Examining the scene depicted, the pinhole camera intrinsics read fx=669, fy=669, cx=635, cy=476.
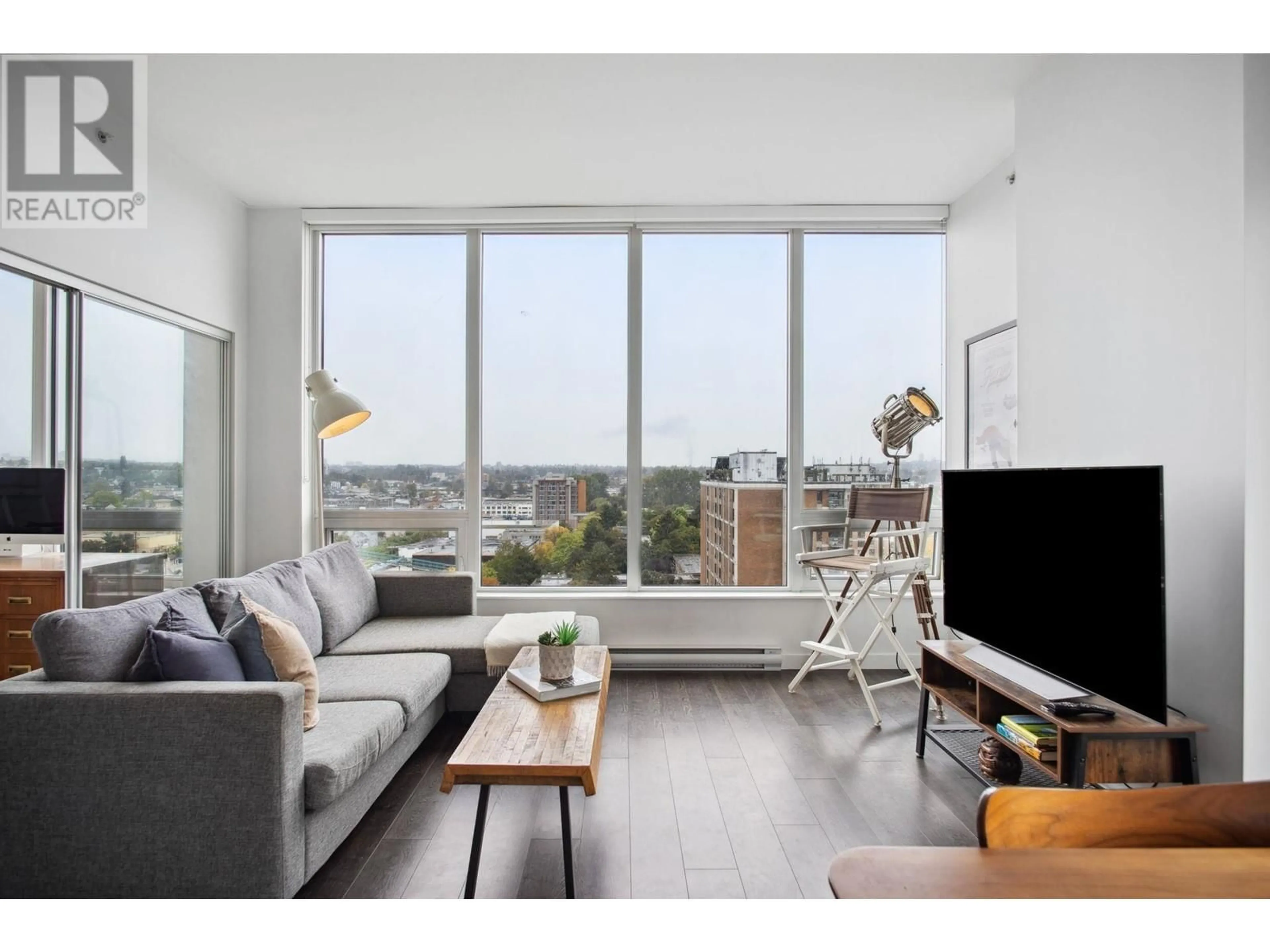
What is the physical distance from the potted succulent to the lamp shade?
1638mm

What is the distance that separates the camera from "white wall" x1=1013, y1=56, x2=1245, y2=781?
73.4 inches

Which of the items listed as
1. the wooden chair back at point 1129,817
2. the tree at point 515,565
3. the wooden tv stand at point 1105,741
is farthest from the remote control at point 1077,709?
the tree at point 515,565

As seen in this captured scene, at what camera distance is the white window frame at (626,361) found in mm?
4270

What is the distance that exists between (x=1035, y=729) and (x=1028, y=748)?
0.08 metres

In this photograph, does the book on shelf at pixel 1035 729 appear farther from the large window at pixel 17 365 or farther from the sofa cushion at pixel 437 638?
the large window at pixel 17 365

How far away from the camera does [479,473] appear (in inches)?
172

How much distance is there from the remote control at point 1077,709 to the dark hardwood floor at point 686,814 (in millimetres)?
561

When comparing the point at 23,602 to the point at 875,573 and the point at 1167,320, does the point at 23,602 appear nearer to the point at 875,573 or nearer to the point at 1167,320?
the point at 875,573

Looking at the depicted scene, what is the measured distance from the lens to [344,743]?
2092mm

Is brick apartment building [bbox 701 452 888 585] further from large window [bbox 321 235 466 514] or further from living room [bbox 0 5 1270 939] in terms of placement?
large window [bbox 321 235 466 514]

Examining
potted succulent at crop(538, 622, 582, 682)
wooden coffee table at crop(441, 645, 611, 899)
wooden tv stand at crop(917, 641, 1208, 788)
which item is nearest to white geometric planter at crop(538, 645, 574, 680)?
potted succulent at crop(538, 622, 582, 682)

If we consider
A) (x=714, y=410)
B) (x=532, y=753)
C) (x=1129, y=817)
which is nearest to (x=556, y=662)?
(x=532, y=753)
